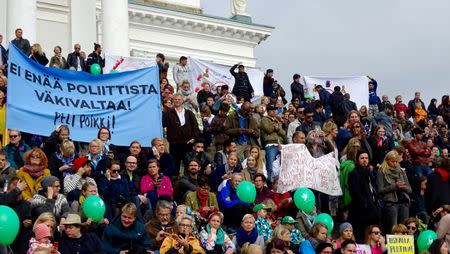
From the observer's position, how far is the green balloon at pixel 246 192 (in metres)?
13.4

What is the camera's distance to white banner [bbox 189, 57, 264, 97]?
2312 centimetres

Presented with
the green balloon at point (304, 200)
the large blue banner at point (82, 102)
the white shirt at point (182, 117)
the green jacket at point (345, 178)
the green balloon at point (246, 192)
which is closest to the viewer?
the green balloon at point (246, 192)

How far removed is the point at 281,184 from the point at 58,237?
505cm

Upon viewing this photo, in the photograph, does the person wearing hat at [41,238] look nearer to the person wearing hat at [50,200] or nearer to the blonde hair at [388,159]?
the person wearing hat at [50,200]

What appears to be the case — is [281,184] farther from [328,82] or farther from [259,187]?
[328,82]

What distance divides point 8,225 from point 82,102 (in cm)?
533

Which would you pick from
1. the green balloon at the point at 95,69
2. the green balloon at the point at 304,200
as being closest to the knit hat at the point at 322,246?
the green balloon at the point at 304,200

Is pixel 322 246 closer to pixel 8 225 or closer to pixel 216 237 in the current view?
pixel 216 237

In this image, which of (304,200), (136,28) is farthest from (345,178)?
(136,28)

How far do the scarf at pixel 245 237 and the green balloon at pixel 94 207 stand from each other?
1.96m

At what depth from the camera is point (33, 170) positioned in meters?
12.3

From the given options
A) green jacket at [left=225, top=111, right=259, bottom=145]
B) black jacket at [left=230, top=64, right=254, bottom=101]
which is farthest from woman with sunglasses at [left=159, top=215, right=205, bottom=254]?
black jacket at [left=230, top=64, right=254, bottom=101]

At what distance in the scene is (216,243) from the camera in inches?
478

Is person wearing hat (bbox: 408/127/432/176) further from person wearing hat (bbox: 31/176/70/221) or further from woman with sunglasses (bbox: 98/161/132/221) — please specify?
person wearing hat (bbox: 31/176/70/221)
